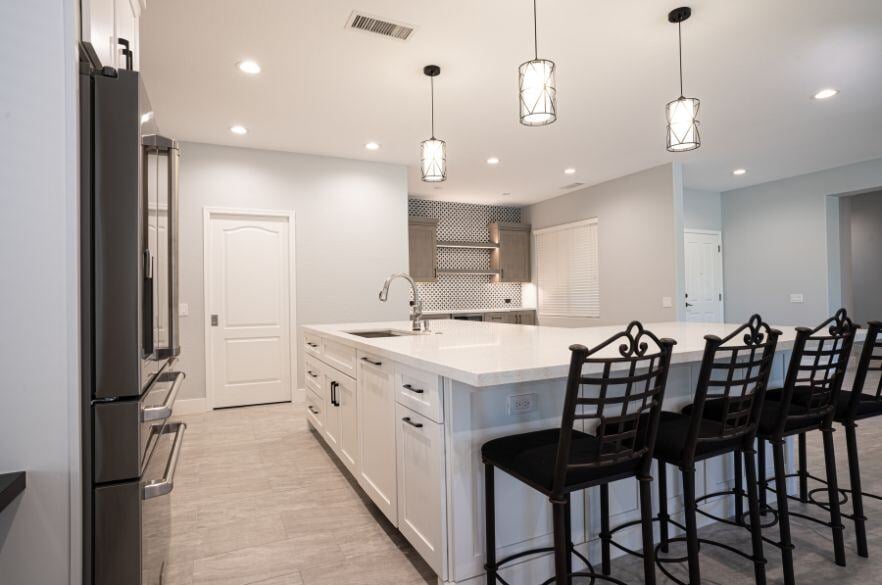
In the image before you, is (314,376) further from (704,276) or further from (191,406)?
(704,276)

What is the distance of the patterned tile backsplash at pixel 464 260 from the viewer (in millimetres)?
8266

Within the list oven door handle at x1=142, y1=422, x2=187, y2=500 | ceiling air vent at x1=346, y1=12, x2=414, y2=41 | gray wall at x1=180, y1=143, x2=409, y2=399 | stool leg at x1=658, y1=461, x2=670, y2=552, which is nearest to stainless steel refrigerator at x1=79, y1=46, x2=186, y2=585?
oven door handle at x1=142, y1=422, x2=187, y2=500

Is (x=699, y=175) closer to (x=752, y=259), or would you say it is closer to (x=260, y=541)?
(x=752, y=259)

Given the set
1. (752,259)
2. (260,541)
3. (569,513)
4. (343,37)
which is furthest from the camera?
(752,259)

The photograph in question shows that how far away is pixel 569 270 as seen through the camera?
25.5 ft

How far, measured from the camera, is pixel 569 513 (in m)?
1.77

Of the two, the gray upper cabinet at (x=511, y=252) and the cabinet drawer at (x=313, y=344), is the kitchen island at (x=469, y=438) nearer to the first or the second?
the cabinet drawer at (x=313, y=344)

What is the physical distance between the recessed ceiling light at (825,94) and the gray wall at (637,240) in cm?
194

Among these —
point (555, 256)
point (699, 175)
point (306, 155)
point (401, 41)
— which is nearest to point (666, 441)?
point (401, 41)

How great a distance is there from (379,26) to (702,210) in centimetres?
648

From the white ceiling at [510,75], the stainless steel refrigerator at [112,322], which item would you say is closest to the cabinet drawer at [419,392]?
the stainless steel refrigerator at [112,322]

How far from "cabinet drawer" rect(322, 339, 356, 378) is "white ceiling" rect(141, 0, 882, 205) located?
6.13 ft

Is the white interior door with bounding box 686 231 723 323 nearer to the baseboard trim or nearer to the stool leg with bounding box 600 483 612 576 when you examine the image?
the stool leg with bounding box 600 483 612 576

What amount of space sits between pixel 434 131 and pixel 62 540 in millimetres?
4295
